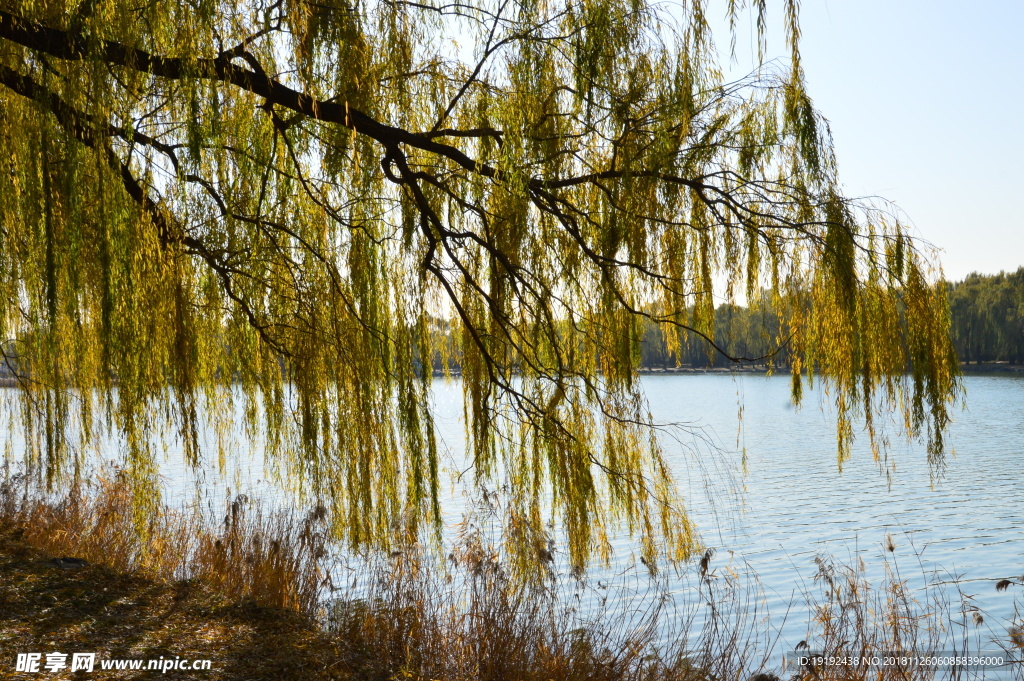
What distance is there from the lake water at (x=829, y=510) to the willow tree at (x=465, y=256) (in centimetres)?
33

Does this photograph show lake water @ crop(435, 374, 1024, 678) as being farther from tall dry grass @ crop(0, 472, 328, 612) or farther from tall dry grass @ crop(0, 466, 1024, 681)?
tall dry grass @ crop(0, 472, 328, 612)

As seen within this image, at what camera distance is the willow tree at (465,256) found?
9.12 feet

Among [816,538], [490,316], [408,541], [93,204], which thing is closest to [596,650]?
[408,541]

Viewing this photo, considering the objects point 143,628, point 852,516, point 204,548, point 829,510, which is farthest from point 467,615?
point 829,510

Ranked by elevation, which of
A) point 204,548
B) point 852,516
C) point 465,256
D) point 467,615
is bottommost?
point 852,516

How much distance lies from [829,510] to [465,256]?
6.94 m

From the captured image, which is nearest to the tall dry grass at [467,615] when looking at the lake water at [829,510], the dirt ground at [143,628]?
the dirt ground at [143,628]

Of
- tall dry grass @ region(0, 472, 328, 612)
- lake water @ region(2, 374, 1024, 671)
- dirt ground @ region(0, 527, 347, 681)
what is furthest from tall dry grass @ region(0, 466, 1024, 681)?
lake water @ region(2, 374, 1024, 671)

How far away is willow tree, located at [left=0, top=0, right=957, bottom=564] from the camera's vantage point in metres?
2.78

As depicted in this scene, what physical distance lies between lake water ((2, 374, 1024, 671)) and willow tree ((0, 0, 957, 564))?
0.33 metres

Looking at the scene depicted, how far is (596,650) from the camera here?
3480mm

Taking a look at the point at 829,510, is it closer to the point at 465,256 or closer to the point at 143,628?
the point at 465,256

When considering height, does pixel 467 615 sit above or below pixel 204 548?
below

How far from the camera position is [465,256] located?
330 centimetres
